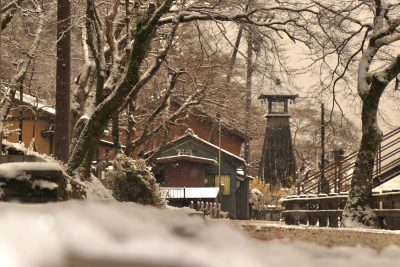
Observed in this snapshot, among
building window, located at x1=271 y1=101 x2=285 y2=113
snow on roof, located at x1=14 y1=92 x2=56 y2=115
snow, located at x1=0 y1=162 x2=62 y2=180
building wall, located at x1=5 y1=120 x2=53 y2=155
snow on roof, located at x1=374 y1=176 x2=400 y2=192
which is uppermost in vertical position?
building window, located at x1=271 y1=101 x2=285 y2=113

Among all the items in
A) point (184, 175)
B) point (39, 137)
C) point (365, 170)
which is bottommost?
point (365, 170)

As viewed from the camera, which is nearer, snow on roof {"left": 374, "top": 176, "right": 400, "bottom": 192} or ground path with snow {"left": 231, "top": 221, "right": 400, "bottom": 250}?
ground path with snow {"left": 231, "top": 221, "right": 400, "bottom": 250}

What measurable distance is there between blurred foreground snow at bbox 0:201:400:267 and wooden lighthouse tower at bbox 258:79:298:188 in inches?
3011

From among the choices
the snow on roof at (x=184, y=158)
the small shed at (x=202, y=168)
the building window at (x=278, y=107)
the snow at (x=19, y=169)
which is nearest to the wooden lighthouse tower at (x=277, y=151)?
the building window at (x=278, y=107)

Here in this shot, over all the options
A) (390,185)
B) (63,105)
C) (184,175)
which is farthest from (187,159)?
(63,105)

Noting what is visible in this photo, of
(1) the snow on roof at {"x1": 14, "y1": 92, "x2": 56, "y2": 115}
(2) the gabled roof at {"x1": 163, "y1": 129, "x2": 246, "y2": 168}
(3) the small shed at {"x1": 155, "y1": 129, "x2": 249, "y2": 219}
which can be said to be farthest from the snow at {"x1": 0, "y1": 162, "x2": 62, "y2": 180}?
(3) the small shed at {"x1": 155, "y1": 129, "x2": 249, "y2": 219}

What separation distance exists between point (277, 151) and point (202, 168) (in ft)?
86.2

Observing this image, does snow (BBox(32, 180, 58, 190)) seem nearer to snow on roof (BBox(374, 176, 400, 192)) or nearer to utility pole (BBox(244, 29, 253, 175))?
utility pole (BBox(244, 29, 253, 175))

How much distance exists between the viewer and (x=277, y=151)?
8038 centimetres

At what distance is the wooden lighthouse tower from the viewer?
80.3m

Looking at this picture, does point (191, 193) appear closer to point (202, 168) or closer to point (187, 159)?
point (187, 159)

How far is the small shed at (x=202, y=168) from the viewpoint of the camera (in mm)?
52812

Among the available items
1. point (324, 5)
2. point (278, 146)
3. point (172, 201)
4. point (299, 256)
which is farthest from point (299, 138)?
point (299, 256)

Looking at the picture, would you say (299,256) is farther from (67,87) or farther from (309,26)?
(309,26)
